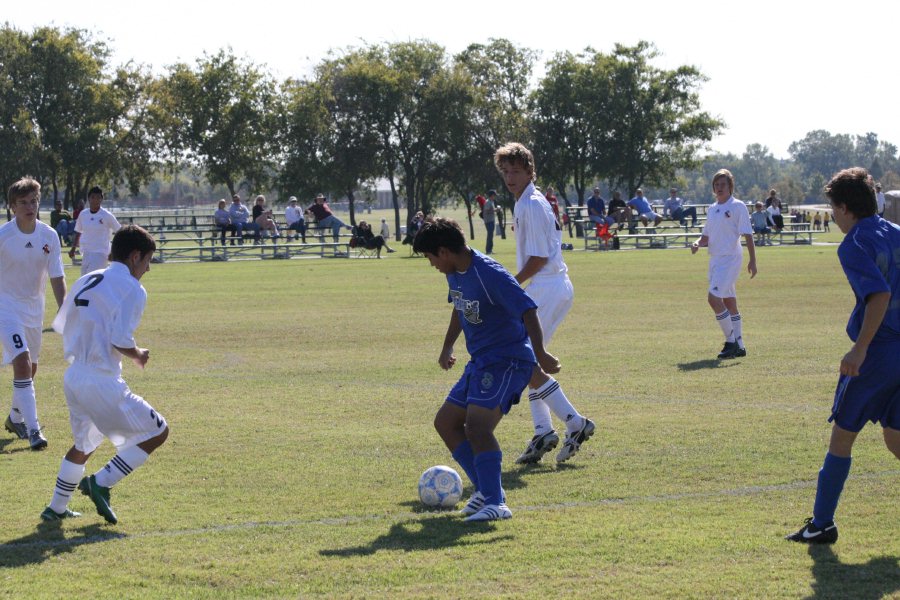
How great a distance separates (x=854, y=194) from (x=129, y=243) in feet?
12.4

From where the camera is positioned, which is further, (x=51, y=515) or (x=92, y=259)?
(x=92, y=259)

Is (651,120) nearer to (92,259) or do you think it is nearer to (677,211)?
(677,211)

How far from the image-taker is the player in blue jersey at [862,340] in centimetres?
565

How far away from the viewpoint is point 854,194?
581 centimetres

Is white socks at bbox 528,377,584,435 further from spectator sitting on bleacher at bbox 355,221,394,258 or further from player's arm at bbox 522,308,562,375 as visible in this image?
spectator sitting on bleacher at bbox 355,221,394,258

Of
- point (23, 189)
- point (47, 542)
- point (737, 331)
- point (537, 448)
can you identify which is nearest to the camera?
point (47, 542)

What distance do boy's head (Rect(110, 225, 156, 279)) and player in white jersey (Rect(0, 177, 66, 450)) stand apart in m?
2.91

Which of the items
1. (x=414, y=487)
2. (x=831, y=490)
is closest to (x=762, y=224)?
(x=414, y=487)

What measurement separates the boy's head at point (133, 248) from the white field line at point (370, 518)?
140 centimetres

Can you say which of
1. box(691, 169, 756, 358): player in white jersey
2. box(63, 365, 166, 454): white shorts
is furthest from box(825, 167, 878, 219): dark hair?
box(691, 169, 756, 358): player in white jersey

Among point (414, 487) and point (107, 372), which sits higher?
point (107, 372)

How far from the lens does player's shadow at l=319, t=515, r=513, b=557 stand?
19.6ft

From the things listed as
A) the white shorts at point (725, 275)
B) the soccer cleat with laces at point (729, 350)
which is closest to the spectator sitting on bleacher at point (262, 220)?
the white shorts at point (725, 275)

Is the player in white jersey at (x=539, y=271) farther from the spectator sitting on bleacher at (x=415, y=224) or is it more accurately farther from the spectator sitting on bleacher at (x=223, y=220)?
the spectator sitting on bleacher at (x=223, y=220)
